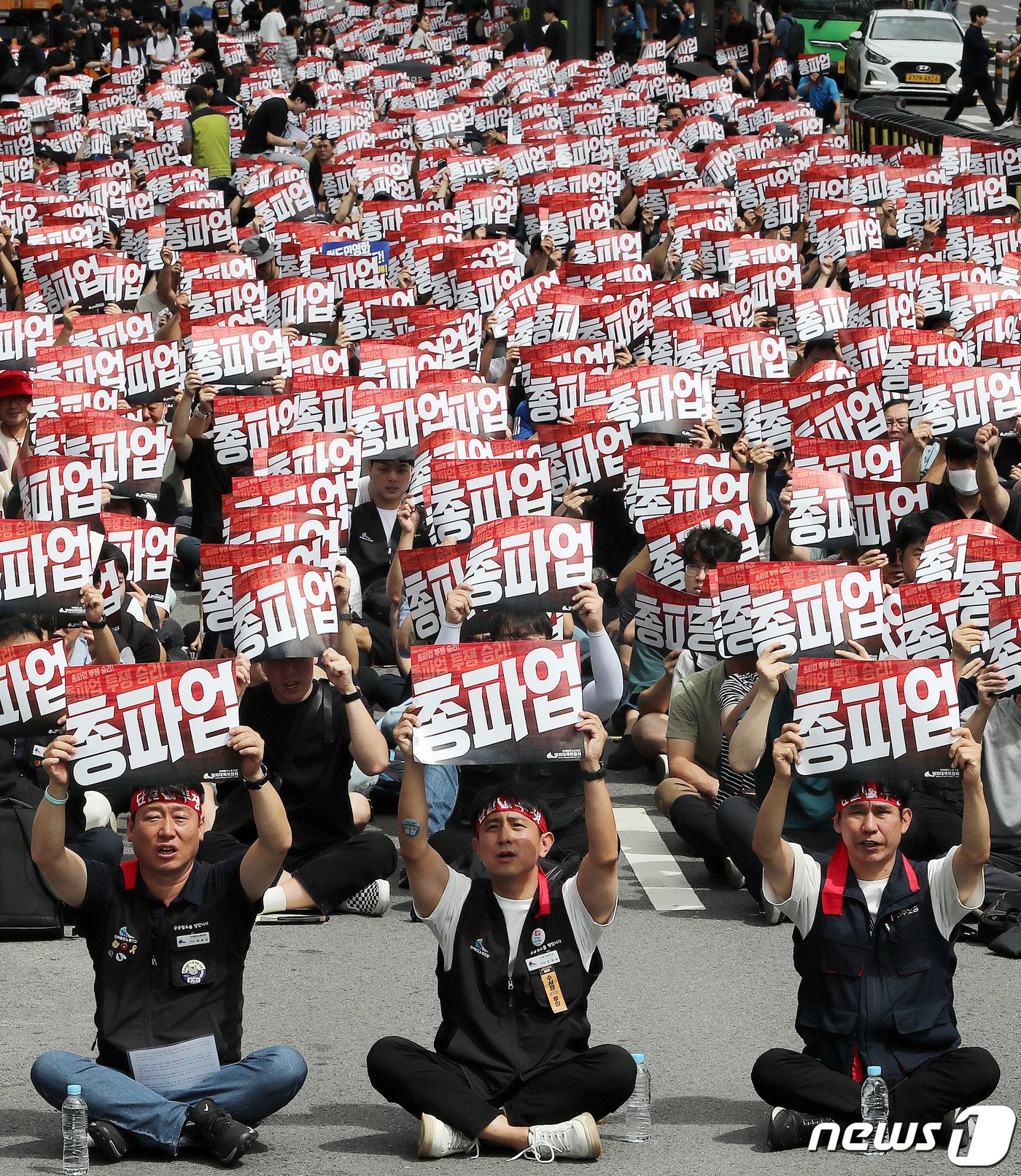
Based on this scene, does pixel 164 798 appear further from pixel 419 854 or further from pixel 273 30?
pixel 273 30

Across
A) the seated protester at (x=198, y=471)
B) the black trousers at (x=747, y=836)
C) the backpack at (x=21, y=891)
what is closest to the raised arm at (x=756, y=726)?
the black trousers at (x=747, y=836)

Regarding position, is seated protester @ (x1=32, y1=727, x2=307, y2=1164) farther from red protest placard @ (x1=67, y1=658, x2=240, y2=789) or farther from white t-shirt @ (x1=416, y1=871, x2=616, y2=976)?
white t-shirt @ (x1=416, y1=871, x2=616, y2=976)

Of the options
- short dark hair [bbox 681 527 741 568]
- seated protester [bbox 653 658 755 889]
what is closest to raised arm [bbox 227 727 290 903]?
seated protester [bbox 653 658 755 889]

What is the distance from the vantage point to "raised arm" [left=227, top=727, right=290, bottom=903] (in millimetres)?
6586

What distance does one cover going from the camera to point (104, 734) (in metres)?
6.95

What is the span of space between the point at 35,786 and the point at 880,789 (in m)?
3.84

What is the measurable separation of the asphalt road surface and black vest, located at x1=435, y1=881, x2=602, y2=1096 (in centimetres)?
31

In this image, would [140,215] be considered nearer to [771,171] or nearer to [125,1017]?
[771,171]

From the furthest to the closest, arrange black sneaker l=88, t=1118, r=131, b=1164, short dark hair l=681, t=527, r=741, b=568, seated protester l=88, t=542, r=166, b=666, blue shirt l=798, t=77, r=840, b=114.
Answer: blue shirt l=798, t=77, r=840, b=114
short dark hair l=681, t=527, r=741, b=568
seated protester l=88, t=542, r=166, b=666
black sneaker l=88, t=1118, r=131, b=1164

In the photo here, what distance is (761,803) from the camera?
8938 millimetres

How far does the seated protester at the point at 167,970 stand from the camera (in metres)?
6.62

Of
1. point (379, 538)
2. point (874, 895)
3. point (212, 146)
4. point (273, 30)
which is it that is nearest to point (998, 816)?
point (874, 895)

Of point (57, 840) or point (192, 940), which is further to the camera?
point (192, 940)

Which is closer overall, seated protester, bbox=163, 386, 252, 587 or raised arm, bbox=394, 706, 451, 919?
raised arm, bbox=394, 706, 451, 919
